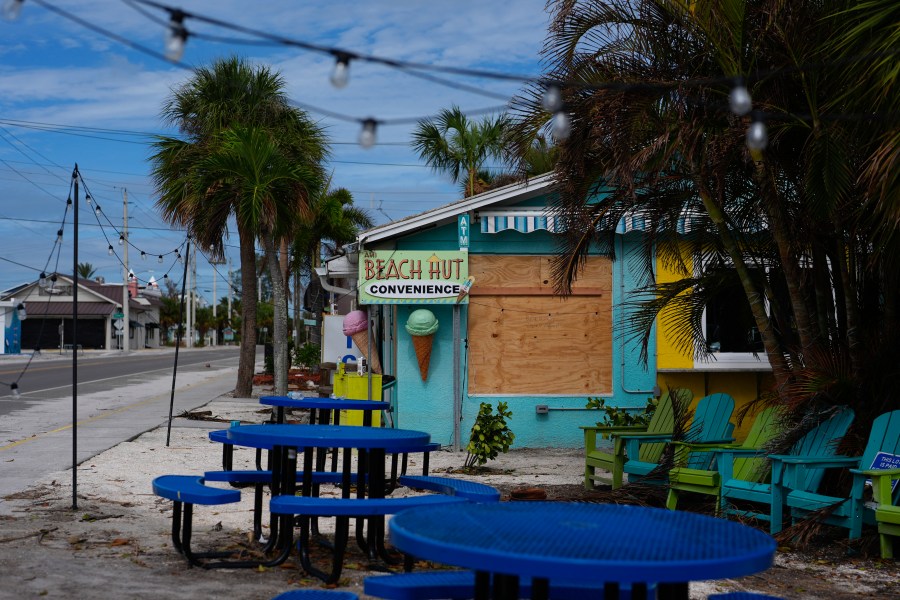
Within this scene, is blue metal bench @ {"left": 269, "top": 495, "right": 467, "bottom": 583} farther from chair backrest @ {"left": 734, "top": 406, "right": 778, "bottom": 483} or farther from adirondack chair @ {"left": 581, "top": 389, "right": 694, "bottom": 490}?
adirondack chair @ {"left": 581, "top": 389, "right": 694, "bottom": 490}

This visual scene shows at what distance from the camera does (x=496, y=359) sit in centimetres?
1454

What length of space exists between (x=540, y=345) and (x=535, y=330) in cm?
23

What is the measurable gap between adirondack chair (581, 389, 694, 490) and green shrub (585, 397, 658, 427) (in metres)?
0.34

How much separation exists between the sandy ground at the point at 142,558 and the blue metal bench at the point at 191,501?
96 mm

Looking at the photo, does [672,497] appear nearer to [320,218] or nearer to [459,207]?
[459,207]

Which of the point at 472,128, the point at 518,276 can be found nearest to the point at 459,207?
the point at 518,276

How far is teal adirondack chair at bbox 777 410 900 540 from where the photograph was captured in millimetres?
7621

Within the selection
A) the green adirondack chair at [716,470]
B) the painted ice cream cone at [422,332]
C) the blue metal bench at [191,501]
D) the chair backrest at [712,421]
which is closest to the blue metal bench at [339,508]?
the blue metal bench at [191,501]

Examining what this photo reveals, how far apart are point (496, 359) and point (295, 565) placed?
25.9 feet

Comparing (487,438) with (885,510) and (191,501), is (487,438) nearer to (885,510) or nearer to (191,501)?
(885,510)

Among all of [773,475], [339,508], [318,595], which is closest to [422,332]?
[773,475]

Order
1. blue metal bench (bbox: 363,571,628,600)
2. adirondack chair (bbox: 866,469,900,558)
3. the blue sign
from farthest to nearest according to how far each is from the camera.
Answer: the blue sign
adirondack chair (bbox: 866,469,900,558)
blue metal bench (bbox: 363,571,628,600)

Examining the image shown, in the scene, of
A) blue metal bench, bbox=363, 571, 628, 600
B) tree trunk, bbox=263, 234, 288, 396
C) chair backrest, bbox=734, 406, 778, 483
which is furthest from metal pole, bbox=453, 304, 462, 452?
blue metal bench, bbox=363, 571, 628, 600

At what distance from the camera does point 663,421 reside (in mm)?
10828
